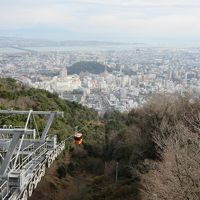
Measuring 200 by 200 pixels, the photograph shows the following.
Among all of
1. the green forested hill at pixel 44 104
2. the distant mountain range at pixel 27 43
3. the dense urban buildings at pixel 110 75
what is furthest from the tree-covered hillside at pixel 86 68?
the green forested hill at pixel 44 104

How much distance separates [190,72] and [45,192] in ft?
197

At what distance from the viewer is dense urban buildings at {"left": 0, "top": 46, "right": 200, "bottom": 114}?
59.2 m

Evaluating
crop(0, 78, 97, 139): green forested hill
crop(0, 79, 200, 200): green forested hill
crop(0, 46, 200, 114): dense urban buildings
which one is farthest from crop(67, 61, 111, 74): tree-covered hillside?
crop(0, 79, 200, 200): green forested hill

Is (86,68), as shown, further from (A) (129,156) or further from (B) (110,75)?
(A) (129,156)

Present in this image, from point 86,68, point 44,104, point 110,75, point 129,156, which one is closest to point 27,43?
point 86,68

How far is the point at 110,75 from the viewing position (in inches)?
3332

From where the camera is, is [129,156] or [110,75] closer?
[129,156]

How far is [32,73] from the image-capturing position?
78.8 m

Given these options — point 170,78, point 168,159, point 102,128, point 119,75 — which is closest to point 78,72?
point 119,75

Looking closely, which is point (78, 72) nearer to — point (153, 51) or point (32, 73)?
point (32, 73)

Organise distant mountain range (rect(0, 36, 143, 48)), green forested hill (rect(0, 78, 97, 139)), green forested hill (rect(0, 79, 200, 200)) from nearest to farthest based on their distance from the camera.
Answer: green forested hill (rect(0, 79, 200, 200)) → green forested hill (rect(0, 78, 97, 139)) → distant mountain range (rect(0, 36, 143, 48))

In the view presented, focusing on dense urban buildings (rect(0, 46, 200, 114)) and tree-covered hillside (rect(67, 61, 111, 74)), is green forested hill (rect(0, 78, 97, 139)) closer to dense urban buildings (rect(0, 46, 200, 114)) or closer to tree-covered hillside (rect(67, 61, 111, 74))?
dense urban buildings (rect(0, 46, 200, 114))

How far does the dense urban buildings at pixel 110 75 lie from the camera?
5922cm

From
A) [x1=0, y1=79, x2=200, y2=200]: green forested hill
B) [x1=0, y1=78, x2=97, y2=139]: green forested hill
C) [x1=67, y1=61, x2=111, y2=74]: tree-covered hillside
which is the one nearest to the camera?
[x1=0, y1=79, x2=200, y2=200]: green forested hill
